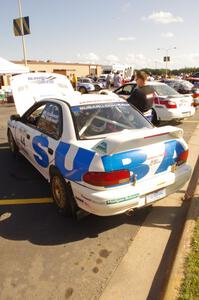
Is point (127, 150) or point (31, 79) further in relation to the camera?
point (31, 79)

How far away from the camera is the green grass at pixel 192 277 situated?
231 centimetres

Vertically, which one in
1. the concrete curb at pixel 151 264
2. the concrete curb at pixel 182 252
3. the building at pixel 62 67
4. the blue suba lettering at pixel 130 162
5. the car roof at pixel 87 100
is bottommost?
the concrete curb at pixel 151 264

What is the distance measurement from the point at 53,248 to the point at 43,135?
1.73 meters

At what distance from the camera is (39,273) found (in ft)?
9.05

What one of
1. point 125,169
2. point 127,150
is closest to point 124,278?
point 125,169

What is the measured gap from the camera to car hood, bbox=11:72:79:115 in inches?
272

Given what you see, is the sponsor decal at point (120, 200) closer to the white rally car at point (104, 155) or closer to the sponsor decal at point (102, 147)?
the white rally car at point (104, 155)

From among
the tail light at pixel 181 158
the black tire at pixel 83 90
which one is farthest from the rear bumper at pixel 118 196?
the black tire at pixel 83 90

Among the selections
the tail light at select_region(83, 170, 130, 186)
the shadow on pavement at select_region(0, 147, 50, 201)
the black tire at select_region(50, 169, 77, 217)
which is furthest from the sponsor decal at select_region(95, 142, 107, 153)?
the shadow on pavement at select_region(0, 147, 50, 201)

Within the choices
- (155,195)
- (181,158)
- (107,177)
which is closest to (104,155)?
(107,177)

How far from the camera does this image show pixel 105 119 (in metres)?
3.86

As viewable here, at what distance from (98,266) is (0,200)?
2219 millimetres

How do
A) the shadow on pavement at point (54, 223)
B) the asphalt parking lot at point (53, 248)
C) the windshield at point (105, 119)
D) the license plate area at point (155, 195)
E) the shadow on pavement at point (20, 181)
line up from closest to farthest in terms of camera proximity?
the asphalt parking lot at point (53, 248) < the license plate area at point (155, 195) < the shadow on pavement at point (54, 223) < the windshield at point (105, 119) < the shadow on pavement at point (20, 181)

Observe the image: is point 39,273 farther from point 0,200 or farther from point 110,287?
point 0,200
